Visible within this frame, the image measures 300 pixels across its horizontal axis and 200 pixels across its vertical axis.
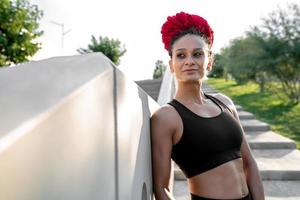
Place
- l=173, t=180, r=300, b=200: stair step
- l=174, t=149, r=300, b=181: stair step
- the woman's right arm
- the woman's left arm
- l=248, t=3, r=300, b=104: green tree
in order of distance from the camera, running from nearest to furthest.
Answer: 1. the woman's right arm
2. the woman's left arm
3. l=173, t=180, r=300, b=200: stair step
4. l=174, t=149, r=300, b=181: stair step
5. l=248, t=3, r=300, b=104: green tree

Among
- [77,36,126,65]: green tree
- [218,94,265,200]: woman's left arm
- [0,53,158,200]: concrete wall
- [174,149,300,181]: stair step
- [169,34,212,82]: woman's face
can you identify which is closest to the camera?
[0,53,158,200]: concrete wall

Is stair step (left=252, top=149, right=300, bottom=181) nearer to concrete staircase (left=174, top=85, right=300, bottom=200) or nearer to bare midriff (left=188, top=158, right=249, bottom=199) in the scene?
concrete staircase (left=174, top=85, right=300, bottom=200)

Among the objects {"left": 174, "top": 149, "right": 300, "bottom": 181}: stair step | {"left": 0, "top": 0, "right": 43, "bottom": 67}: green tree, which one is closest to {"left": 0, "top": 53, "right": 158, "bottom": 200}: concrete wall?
{"left": 174, "top": 149, "right": 300, "bottom": 181}: stair step

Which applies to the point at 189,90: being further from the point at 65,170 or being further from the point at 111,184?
the point at 65,170

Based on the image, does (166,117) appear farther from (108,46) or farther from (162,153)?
(108,46)

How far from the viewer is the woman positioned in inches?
59.4

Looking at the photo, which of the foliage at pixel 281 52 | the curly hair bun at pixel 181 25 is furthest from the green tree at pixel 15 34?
the curly hair bun at pixel 181 25

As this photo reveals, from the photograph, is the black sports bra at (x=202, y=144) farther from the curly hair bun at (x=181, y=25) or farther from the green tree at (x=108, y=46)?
the green tree at (x=108, y=46)

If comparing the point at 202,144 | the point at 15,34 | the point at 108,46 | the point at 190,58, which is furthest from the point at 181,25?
the point at 108,46

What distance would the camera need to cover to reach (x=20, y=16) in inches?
665

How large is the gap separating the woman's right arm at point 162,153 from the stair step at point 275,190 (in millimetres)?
1326

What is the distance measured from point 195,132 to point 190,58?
1.24 ft

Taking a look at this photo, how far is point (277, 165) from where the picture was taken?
11.2 feet

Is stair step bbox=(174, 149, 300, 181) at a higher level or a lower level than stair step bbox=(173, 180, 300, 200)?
higher
